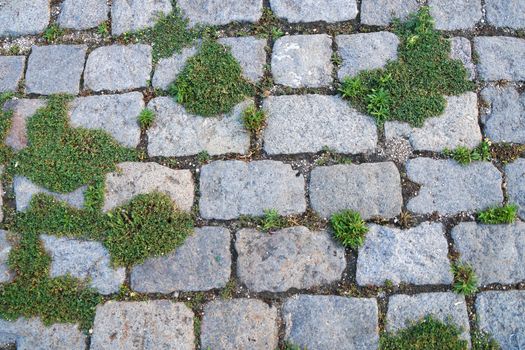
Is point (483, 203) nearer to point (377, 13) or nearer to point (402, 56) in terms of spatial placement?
point (402, 56)

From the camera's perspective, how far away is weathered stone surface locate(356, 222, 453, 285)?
3246mm

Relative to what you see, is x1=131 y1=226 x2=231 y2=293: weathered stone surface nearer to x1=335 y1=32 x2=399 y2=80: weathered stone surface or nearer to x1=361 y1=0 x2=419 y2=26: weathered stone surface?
x1=335 y1=32 x2=399 y2=80: weathered stone surface

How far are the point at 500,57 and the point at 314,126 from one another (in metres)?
1.28

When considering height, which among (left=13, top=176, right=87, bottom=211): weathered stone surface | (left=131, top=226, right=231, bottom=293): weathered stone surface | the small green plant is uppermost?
(left=13, top=176, right=87, bottom=211): weathered stone surface

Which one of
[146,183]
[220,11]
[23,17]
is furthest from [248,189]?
[23,17]

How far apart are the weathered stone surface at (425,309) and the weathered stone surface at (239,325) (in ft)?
2.09

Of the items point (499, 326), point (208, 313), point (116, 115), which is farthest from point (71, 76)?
point (499, 326)

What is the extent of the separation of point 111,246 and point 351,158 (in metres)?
1.47

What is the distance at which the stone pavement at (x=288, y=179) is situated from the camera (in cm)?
320

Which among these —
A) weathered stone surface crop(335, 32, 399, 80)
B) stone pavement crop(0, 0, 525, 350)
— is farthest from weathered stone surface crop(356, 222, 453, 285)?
weathered stone surface crop(335, 32, 399, 80)

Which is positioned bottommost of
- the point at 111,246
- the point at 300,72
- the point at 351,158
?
the point at 111,246

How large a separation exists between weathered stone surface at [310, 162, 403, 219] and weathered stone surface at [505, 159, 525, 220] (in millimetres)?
633

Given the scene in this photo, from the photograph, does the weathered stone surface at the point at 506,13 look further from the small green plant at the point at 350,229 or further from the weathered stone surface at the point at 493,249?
the small green plant at the point at 350,229

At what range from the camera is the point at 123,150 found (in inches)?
141
